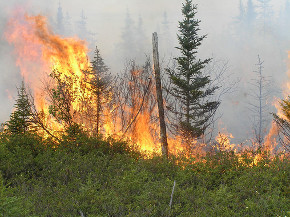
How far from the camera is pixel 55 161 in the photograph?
30.2 ft

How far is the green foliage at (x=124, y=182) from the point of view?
5688 millimetres

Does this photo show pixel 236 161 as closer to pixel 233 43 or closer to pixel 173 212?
pixel 173 212

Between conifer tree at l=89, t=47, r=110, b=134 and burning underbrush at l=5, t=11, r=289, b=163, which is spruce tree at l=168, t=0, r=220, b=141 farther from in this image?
conifer tree at l=89, t=47, r=110, b=134

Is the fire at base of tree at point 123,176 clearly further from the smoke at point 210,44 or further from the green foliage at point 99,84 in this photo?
the smoke at point 210,44

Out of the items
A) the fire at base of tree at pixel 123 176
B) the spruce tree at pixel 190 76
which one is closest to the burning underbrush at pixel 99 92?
the fire at base of tree at pixel 123 176

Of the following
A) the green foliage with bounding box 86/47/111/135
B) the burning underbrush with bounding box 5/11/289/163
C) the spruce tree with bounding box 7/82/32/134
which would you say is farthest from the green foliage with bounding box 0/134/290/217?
the green foliage with bounding box 86/47/111/135

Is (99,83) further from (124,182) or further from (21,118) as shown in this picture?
(124,182)

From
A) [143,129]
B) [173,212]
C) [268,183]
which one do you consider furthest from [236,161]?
[143,129]

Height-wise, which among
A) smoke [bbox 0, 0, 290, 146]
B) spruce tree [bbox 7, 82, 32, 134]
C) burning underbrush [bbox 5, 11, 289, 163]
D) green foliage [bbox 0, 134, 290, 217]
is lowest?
green foliage [bbox 0, 134, 290, 217]

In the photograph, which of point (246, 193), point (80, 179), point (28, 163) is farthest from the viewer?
point (28, 163)

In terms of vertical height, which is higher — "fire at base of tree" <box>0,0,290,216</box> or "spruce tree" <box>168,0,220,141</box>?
"spruce tree" <box>168,0,220,141</box>

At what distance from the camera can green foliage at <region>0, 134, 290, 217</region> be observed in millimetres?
5688

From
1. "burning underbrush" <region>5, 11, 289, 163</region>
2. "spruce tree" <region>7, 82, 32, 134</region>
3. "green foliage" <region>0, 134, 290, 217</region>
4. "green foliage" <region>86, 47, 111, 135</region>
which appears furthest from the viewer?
"green foliage" <region>86, 47, 111, 135</region>

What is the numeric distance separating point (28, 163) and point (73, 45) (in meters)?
13.0
